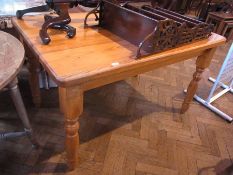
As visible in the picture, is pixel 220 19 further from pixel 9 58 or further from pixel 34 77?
pixel 9 58

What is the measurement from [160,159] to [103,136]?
40 centimetres

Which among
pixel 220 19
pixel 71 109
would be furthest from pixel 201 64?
pixel 220 19

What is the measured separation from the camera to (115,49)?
97 cm

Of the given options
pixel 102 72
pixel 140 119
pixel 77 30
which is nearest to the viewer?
pixel 102 72

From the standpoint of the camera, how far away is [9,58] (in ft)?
2.73

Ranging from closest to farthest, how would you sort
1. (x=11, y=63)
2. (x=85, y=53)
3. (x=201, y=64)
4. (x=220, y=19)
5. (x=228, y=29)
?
(x=11, y=63) < (x=85, y=53) < (x=201, y=64) < (x=220, y=19) < (x=228, y=29)

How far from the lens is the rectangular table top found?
78 centimetres

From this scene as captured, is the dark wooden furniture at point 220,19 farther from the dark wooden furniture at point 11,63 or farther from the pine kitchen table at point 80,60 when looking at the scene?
the dark wooden furniture at point 11,63

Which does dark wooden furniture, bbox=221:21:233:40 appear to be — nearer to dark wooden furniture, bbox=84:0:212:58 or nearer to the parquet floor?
the parquet floor

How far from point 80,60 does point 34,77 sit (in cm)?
67

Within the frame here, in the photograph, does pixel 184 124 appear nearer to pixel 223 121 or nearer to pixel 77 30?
pixel 223 121

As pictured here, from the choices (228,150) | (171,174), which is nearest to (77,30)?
(171,174)

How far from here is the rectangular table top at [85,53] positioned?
0.78 metres

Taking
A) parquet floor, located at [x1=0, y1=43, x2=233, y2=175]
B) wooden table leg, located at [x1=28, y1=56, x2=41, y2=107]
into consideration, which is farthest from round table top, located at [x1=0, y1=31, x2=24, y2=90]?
parquet floor, located at [x1=0, y1=43, x2=233, y2=175]
